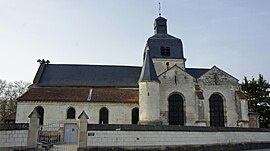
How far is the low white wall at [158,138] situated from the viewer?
623 inches

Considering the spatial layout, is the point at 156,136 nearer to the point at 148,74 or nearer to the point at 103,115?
the point at 148,74

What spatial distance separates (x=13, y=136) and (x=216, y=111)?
18.9m

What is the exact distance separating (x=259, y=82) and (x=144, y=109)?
2291 cm

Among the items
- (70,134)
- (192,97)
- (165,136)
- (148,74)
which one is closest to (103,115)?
(70,134)

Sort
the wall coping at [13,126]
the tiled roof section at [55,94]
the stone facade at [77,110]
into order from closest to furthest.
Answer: the wall coping at [13,126] → the stone facade at [77,110] → the tiled roof section at [55,94]

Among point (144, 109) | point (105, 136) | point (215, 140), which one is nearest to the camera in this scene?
point (105, 136)

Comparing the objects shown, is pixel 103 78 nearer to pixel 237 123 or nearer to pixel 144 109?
pixel 144 109

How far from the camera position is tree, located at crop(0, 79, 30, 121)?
142 feet

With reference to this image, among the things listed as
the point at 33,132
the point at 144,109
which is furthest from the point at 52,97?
the point at 33,132

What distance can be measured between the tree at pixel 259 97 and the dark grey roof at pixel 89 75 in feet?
57.0

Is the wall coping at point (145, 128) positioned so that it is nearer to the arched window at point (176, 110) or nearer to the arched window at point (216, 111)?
the arched window at point (216, 111)

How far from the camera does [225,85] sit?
2661cm

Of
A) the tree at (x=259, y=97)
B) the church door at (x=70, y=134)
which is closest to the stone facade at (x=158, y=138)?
the church door at (x=70, y=134)

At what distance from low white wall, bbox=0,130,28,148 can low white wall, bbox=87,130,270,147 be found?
11.8 ft
